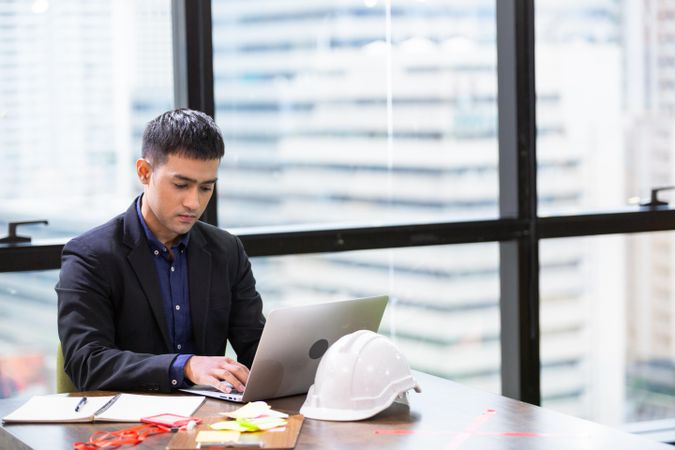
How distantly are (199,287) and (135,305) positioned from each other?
0.18 meters

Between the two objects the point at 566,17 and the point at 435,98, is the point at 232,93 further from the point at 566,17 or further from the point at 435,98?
the point at 566,17

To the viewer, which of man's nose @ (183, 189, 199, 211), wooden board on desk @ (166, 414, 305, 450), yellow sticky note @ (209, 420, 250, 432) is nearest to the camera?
wooden board on desk @ (166, 414, 305, 450)

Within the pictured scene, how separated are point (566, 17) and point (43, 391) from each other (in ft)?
7.68

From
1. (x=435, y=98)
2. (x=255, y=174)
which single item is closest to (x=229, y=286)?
(x=255, y=174)

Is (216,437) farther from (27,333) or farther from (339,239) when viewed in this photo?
(339,239)

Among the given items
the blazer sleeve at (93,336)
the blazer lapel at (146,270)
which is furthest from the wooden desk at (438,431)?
the blazer lapel at (146,270)

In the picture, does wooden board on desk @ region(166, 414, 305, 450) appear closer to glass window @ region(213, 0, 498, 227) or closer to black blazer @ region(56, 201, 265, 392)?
black blazer @ region(56, 201, 265, 392)

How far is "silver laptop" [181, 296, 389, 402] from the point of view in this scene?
2324 mm

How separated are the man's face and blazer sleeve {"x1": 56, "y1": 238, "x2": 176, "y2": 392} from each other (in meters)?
0.20

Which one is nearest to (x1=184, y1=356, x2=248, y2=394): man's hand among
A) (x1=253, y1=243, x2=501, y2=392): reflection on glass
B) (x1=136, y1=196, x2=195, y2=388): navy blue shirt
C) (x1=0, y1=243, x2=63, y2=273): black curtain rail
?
(x1=136, y1=196, x2=195, y2=388): navy blue shirt

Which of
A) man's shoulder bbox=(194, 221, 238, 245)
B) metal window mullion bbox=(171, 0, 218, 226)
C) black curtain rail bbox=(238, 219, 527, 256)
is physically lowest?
black curtain rail bbox=(238, 219, 527, 256)

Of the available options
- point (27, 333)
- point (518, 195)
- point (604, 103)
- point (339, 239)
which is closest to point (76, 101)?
point (27, 333)

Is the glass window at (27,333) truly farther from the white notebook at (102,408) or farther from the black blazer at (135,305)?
the white notebook at (102,408)

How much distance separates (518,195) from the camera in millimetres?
3945
